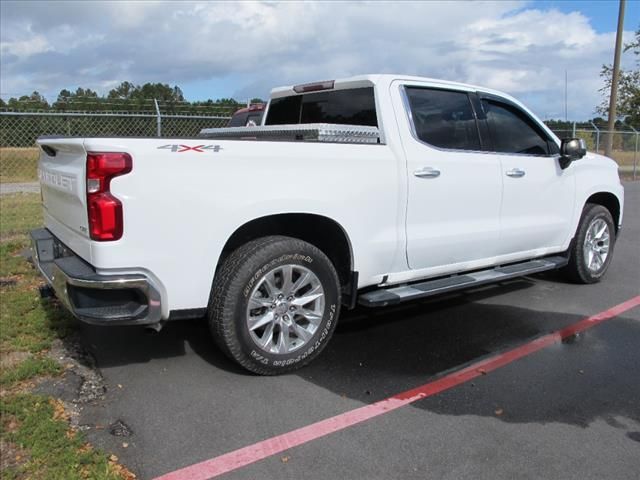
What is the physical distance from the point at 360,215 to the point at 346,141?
0.53 meters

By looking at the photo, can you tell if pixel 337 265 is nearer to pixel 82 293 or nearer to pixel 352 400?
pixel 352 400

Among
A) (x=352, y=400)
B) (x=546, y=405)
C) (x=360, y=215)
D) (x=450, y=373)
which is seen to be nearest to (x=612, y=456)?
(x=546, y=405)

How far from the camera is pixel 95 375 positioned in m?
3.97

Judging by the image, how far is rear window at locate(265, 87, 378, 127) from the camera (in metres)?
4.55

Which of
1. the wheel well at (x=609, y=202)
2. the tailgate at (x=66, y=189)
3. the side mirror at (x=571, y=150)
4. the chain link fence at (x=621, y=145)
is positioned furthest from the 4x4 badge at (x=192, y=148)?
the chain link fence at (x=621, y=145)

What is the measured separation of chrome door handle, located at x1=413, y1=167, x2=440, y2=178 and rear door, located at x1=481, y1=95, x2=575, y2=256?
869 millimetres

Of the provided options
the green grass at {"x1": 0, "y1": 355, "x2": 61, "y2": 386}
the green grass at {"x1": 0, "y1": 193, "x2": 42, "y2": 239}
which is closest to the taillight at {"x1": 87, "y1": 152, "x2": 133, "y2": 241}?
the green grass at {"x1": 0, "y1": 355, "x2": 61, "y2": 386}

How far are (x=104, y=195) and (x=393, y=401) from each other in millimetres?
2084

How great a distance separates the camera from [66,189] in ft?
12.0

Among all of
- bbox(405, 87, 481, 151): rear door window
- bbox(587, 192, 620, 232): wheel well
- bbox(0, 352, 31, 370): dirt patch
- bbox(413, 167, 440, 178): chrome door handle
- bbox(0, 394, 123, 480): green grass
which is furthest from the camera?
bbox(587, 192, 620, 232): wheel well

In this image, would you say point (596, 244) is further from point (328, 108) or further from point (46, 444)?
point (46, 444)

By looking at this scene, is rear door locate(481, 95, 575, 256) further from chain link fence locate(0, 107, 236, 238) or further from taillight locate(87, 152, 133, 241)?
chain link fence locate(0, 107, 236, 238)

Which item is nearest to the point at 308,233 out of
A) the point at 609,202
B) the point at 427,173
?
the point at 427,173

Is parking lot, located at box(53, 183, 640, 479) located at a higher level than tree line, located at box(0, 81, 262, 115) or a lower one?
lower
